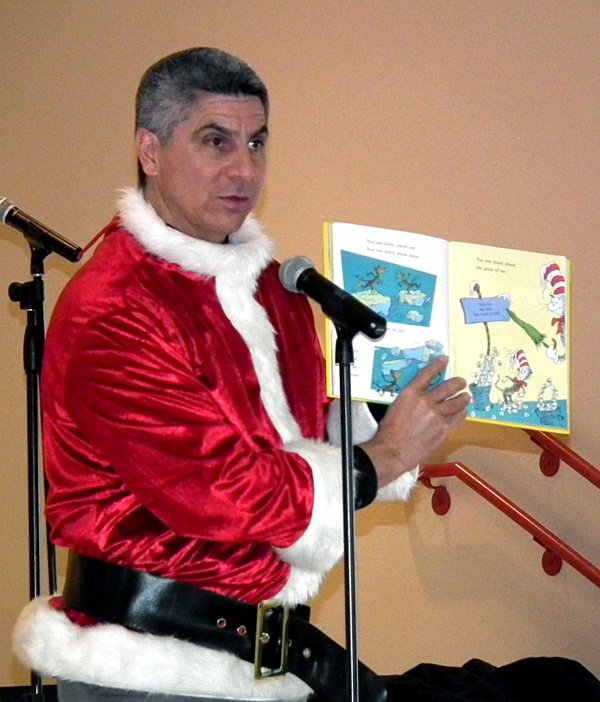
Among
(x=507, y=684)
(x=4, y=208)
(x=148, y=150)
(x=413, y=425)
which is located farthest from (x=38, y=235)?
(x=507, y=684)

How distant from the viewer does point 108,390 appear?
1.75 meters

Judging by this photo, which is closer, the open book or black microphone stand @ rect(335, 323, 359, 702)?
black microphone stand @ rect(335, 323, 359, 702)

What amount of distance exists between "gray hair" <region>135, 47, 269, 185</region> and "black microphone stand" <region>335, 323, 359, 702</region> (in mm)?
518

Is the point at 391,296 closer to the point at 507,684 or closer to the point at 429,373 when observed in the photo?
the point at 429,373

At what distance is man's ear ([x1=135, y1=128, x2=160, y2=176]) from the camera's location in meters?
1.99

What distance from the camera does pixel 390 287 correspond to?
6.25ft

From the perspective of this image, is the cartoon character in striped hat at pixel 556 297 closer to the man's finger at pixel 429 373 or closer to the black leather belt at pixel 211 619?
the man's finger at pixel 429 373

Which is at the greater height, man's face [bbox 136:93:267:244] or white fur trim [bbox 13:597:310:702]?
man's face [bbox 136:93:267:244]

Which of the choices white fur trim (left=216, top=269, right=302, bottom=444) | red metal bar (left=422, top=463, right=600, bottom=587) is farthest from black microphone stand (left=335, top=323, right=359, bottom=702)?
red metal bar (left=422, top=463, right=600, bottom=587)

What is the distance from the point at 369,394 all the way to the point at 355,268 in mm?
205

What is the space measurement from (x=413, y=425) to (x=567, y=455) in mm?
2276

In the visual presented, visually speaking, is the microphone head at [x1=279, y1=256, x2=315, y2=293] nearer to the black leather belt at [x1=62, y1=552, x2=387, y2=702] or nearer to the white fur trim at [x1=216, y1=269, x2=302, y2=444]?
the white fur trim at [x1=216, y1=269, x2=302, y2=444]

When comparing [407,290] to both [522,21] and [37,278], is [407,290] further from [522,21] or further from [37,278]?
[522,21]

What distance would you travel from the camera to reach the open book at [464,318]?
1887 mm
